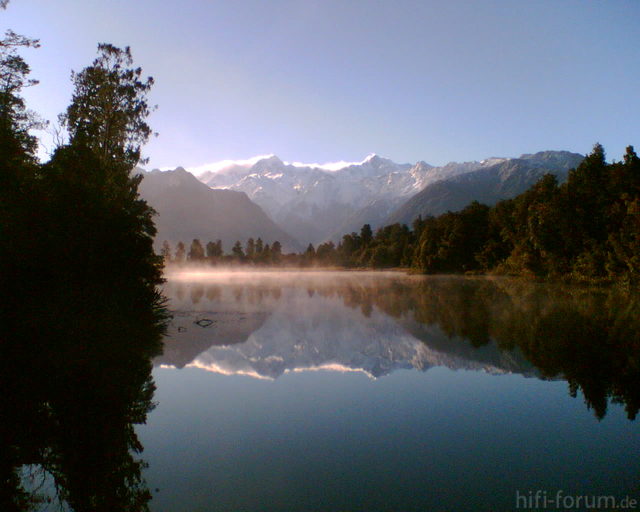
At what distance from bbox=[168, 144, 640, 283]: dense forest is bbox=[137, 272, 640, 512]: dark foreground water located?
31.5 metres

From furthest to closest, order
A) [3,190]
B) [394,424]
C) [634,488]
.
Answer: [3,190], [394,424], [634,488]

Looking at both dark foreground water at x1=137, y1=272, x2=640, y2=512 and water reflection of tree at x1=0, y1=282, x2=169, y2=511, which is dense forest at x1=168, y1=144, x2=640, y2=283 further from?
water reflection of tree at x1=0, y1=282, x2=169, y2=511

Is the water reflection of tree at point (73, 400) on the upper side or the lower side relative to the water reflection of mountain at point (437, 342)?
upper

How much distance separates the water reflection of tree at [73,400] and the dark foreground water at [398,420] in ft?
1.82

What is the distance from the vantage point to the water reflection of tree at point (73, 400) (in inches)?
278

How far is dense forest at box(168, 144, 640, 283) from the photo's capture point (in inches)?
1870

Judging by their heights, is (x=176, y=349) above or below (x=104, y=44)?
below

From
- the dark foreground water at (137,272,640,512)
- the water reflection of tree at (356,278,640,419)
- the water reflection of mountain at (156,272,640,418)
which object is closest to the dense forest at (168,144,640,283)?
the water reflection of tree at (356,278,640,419)

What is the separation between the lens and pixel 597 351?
52.2ft

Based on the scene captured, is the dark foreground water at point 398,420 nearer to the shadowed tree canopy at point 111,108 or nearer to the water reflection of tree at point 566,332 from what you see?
the water reflection of tree at point 566,332

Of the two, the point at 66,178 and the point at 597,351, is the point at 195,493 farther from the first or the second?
the point at 66,178

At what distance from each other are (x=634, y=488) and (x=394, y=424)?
460 centimetres

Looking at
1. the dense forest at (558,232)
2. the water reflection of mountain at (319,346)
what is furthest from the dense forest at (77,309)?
the dense forest at (558,232)

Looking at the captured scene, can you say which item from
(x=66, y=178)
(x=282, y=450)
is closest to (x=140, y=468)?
(x=282, y=450)
